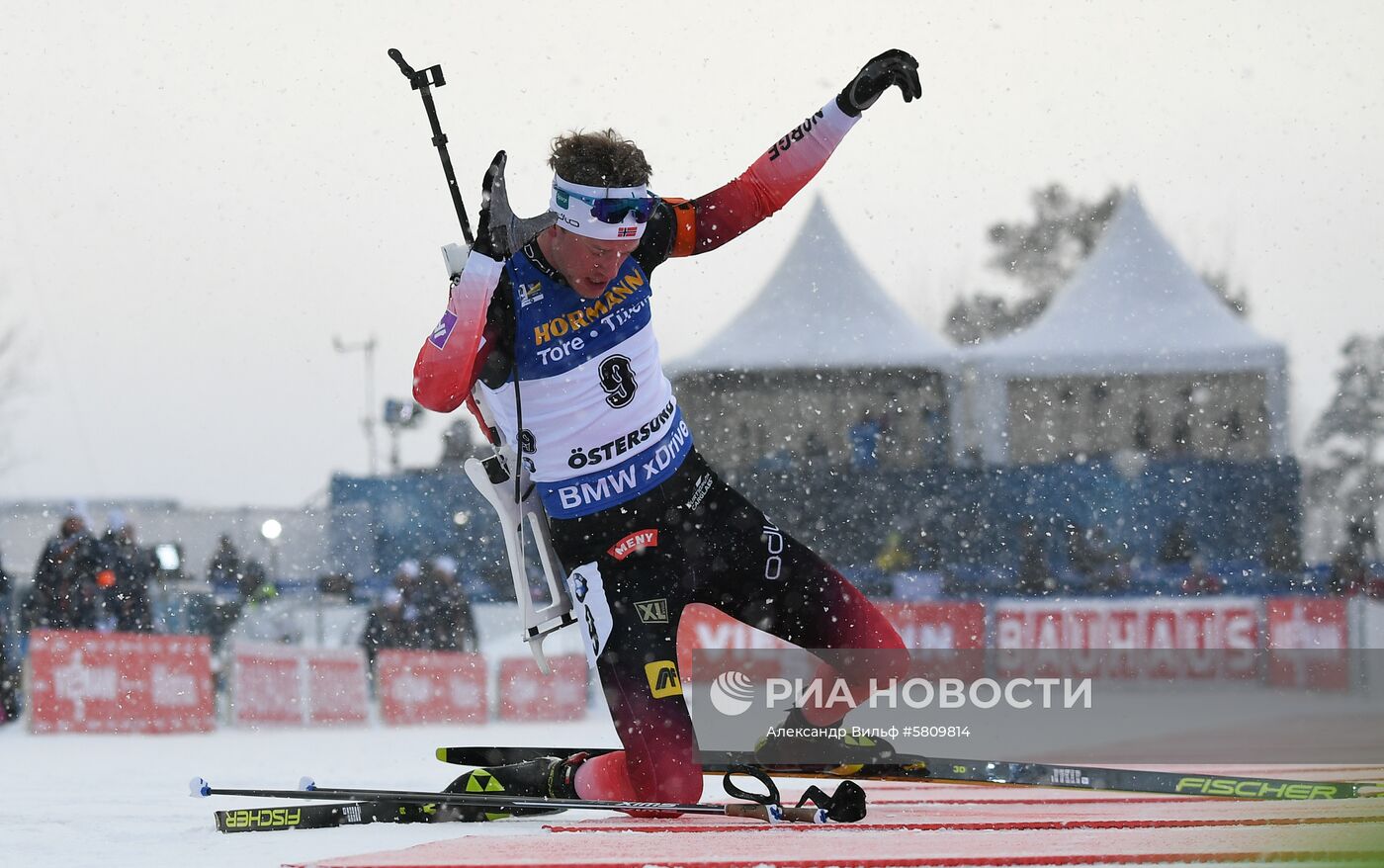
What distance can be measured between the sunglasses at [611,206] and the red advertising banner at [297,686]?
7786 millimetres

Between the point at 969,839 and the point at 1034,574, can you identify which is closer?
the point at 969,839

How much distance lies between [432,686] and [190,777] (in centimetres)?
447

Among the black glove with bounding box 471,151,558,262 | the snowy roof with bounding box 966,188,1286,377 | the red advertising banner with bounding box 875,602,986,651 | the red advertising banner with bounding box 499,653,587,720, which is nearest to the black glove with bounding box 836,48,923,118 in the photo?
the black glove with bounding box 471,151,558,262

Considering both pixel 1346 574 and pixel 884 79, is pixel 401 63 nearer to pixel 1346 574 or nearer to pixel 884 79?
pixel 884 79

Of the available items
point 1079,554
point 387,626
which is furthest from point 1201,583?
point 387,626

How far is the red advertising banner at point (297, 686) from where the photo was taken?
10.7 metres

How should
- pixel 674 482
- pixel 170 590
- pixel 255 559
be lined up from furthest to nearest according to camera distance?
pixel 255 559 → pixel 170 590 → pixel 674 482

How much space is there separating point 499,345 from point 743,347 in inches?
503

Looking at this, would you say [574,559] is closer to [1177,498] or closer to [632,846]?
[632,846]

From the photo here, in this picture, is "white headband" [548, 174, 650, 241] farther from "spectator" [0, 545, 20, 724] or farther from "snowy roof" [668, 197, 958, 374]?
"snowy roof" [668, 197, 958, 374]

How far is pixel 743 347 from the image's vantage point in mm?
16562

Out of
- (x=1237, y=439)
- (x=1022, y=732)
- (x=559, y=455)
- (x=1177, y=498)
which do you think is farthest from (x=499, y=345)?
(x=1237, y=439)

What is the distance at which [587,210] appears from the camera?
3.79 m

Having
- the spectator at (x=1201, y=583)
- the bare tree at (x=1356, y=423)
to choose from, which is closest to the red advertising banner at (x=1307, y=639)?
the spectator at (x=1201, y=583)
